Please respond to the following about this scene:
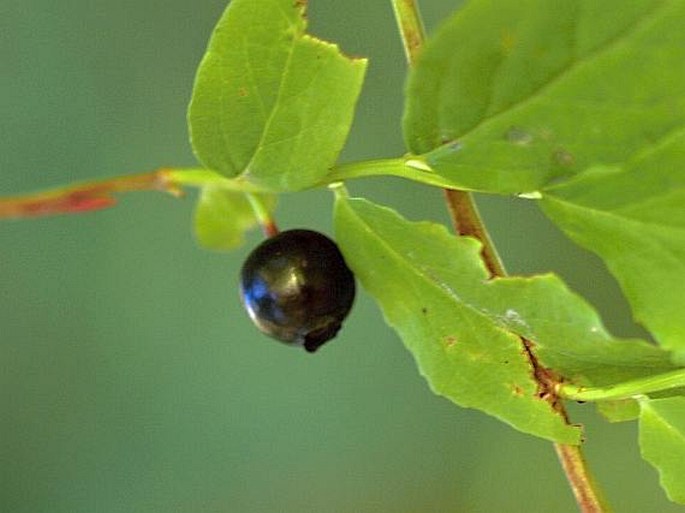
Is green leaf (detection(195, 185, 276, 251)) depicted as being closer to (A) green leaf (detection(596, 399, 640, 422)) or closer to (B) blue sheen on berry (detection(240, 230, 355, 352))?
(B) blue sheen on berry (detection(240, 230, 355, 352))

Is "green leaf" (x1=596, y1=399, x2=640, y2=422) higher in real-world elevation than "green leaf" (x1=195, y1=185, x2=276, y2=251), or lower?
lower

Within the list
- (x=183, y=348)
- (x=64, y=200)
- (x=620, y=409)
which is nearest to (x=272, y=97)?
(x=64, y=200)

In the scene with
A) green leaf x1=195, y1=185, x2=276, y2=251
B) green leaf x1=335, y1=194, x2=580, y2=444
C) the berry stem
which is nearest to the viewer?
green leaf x1=335, y1=194, x2=580, y2=444

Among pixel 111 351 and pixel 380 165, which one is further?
pixel 111 351

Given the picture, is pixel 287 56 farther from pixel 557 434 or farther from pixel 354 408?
pixel 354 408

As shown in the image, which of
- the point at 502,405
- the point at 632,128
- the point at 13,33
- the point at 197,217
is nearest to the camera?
the point at 632,128

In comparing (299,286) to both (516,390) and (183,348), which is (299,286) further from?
(183,348)

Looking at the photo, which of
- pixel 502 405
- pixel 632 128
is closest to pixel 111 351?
pixel 502 405

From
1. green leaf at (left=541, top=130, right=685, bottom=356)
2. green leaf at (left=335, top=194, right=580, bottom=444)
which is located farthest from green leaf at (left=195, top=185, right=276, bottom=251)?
green leaf at (left=541, top=130, right=685, bottom=356)
